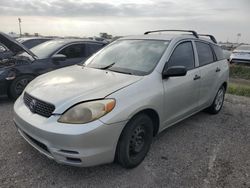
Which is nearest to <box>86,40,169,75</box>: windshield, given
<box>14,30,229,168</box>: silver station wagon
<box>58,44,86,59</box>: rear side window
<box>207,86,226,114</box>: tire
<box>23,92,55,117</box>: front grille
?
<box>14,30,229,168</box>: silver station wagon

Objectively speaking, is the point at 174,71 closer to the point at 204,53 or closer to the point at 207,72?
the point at 207,72

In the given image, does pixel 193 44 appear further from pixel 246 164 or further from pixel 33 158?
pixel 33 158

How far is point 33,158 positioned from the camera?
10.7ft

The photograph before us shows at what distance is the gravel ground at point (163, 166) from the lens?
287 cm

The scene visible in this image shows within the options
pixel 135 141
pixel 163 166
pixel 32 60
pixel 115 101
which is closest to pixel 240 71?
pixel 32 60

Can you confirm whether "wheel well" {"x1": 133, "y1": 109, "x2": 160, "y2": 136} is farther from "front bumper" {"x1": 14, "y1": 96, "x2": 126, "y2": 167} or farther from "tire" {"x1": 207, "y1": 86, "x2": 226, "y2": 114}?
"tire" {"x1": 207, "y1": 86, "x2": 226, "y2": 114}

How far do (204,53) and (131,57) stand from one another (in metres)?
1.70

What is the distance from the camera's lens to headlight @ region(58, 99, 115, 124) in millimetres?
2620

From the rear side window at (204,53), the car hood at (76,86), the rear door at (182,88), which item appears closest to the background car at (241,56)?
the rear side window at (204,53)

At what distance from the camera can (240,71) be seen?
1497cm

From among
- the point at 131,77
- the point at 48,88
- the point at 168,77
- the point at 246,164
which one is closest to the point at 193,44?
the point at 168,77

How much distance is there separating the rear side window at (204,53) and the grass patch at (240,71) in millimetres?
10646

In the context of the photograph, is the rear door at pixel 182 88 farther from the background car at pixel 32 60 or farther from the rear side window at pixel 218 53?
the background car at pixel 32 60

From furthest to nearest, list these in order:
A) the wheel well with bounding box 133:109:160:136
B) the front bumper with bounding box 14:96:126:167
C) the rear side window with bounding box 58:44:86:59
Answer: the rear side window with bounding box 58:44:86:59, the wheel well with bounding box 133:109:160:136, the front bumper with bounding box 14:96:126:167
